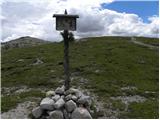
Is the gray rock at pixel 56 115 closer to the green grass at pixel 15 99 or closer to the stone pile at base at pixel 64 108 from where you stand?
the stone pile at base at pixel 64 108

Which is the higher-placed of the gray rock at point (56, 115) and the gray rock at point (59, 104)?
the gray rock at point (59, 104)

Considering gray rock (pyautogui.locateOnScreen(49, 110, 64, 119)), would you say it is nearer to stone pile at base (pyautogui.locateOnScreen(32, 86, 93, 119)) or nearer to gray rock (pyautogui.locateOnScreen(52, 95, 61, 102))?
stone pile at base (pyautogui.locateOnScreen(32, 86, 93, 119))

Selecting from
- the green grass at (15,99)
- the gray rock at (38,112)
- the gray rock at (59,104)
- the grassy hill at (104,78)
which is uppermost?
the gray rock at (59,104)

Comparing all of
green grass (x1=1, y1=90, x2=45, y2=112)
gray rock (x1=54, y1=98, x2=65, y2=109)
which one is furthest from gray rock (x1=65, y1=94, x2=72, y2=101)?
green grass (x1=1, y1=90, x2=45, y2=112)

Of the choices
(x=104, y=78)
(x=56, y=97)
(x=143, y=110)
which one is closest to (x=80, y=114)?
(x=56, y=97)

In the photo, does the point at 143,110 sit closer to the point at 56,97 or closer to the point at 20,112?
the point at 56,97

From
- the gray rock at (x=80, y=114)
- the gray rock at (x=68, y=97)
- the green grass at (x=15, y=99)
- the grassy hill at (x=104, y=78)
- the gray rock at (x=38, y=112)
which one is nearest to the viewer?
the gray rock at (x=80, y=114)

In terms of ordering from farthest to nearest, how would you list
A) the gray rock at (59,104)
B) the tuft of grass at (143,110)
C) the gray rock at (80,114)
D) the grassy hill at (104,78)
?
1. the grassy hill at (104,78)
2. the tuft of grass at (143,110)
3. the gray rock at (59,104)
4. the gray rock at (80,114)

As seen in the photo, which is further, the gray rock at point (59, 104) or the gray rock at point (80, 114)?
the gray rock at point (59, 104)

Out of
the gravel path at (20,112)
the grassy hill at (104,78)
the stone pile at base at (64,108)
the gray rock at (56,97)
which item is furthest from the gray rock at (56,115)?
the grassy hill at (104,78)
